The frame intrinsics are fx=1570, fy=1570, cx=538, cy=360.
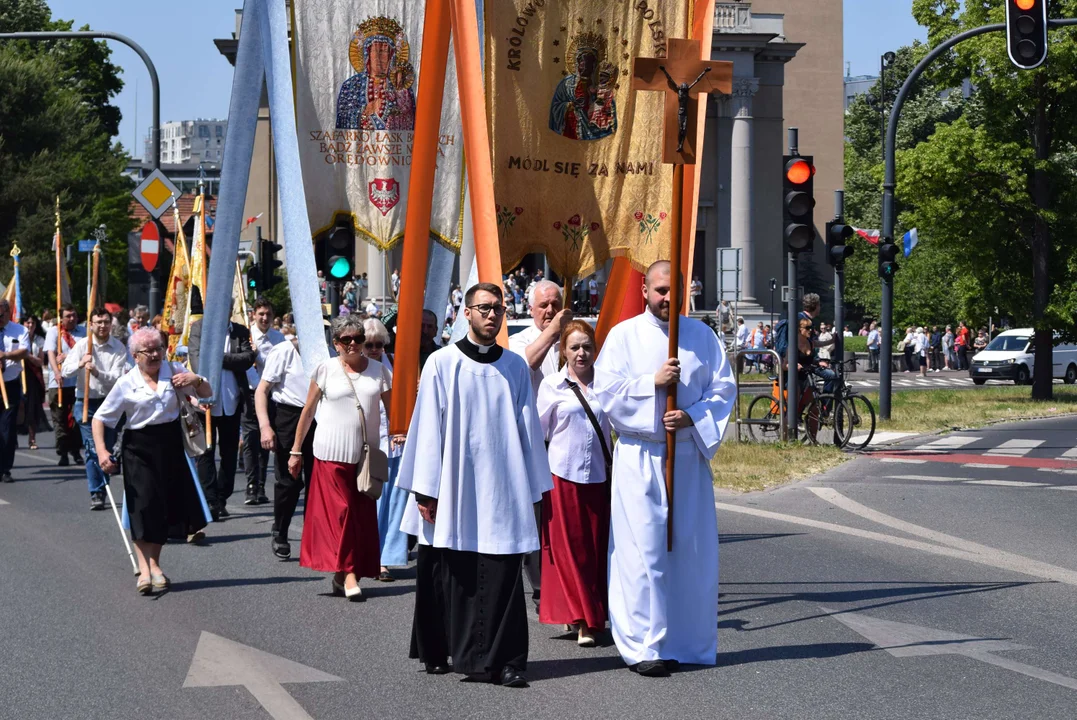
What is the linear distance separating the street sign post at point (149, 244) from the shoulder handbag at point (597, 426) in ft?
43.2

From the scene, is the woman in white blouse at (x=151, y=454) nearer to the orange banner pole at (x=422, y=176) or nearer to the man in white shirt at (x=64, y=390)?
the orange banner pole at (x=422, y=176)

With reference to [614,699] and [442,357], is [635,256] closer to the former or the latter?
[442,357]

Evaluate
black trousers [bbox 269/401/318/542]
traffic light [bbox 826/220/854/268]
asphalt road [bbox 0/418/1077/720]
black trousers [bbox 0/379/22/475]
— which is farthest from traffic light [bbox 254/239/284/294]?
black trousers [bbox 269/401/318/542]

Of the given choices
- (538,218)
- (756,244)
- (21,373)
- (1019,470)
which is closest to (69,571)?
(538,218)

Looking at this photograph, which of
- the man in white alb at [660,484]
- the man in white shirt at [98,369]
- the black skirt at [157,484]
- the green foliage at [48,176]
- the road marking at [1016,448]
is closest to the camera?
the man in white alb at [660,484]

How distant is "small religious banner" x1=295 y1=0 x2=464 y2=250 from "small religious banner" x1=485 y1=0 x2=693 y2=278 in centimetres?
132

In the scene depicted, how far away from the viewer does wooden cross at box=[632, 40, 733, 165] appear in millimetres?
7957

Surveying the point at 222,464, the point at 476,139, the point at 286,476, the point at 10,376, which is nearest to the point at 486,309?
the point at 476,139

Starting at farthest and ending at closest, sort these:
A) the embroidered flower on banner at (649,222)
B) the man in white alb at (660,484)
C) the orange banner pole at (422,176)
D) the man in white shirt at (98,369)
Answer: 1. the man in white shirt at (98,369)
2. the embroidered flower on banner at (649,222)
3. the orange banner pole at (422,176)
4. the man in white alb at (660,484)

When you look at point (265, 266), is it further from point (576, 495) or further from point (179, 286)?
point (576, 495)

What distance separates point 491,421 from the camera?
23.9 ft

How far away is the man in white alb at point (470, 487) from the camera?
7.20 m

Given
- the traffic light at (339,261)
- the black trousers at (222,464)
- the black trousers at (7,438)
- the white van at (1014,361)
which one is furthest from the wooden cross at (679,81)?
the white van at (1014,361)

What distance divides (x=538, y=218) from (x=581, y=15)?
123 cm
